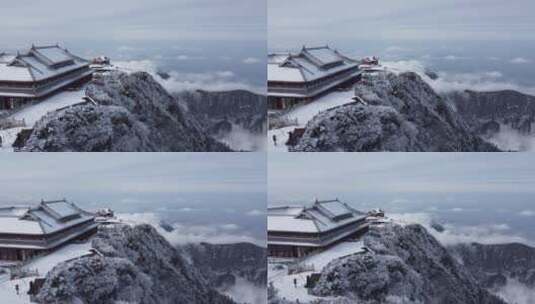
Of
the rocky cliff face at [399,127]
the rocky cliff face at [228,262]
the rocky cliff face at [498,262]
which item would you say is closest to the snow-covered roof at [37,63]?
the rocky cliff face at [228,262]

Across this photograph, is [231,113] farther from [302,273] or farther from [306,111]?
[302,273]

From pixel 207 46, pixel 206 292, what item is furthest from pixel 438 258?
pixel 207 46

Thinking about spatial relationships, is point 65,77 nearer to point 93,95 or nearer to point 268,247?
point 93,95

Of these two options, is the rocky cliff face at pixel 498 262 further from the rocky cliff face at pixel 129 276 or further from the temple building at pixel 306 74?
the rocky cliff face at pixel 129 276

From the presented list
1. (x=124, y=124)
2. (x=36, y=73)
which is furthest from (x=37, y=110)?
(x=124, y=124)

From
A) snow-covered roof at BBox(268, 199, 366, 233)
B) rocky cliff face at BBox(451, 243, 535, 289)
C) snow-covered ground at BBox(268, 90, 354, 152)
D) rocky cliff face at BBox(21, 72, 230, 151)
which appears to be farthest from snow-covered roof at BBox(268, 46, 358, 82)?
rocky cliff face at BBox(451, 243, 535, 289)

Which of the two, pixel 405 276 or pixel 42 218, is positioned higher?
pixel 42 218
